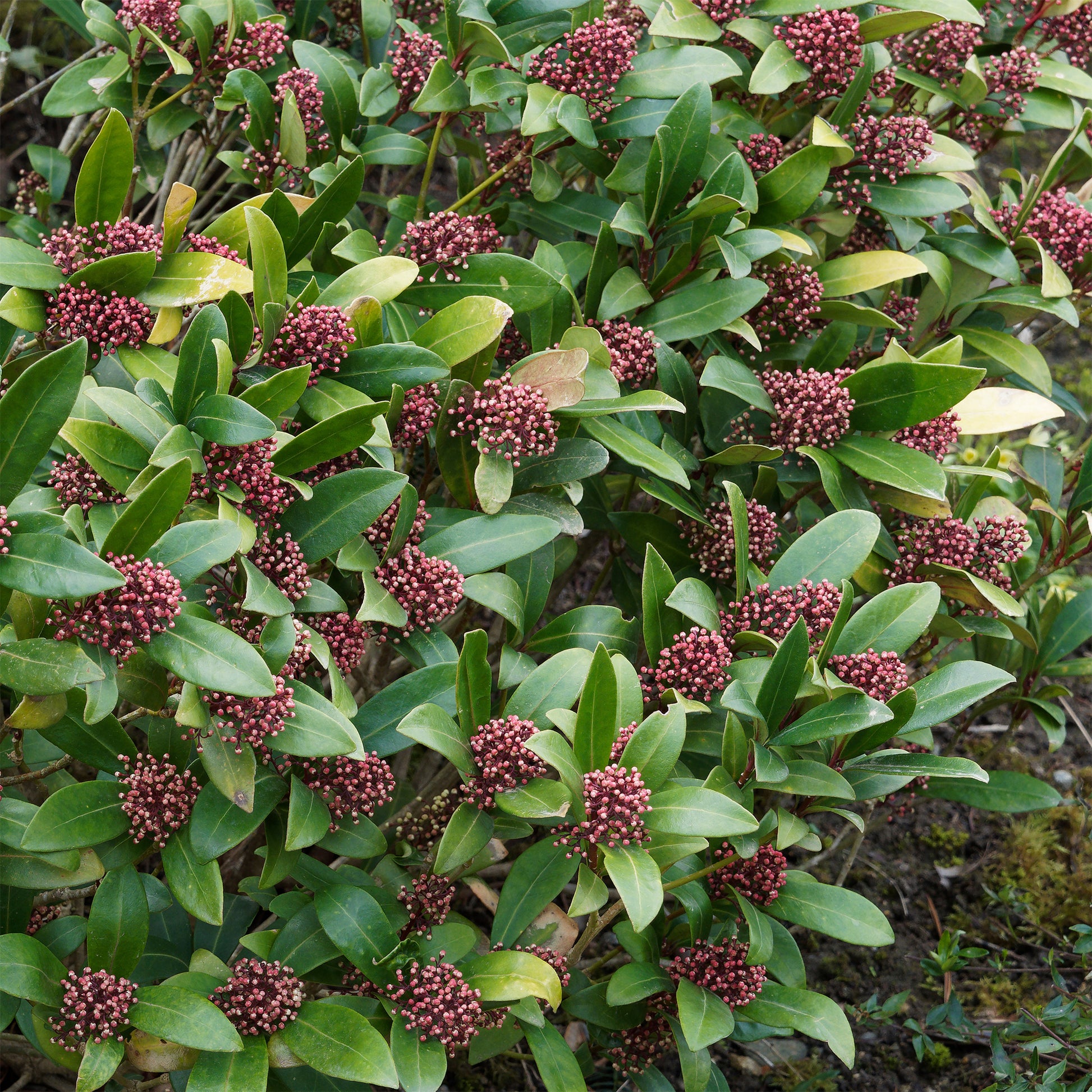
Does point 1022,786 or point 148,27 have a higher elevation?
point 148,27

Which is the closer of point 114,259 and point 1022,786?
point 114,259

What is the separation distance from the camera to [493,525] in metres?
2.13

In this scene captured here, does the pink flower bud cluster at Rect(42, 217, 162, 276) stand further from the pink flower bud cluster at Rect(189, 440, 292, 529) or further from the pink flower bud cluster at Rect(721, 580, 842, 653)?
the pink flower bud cluster at Rect(721, 580, 842, 653)

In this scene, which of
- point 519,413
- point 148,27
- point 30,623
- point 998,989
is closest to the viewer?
point 30,623

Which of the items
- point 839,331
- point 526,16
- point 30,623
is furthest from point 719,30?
point 30,623

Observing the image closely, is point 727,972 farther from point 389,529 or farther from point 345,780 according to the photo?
point 389,529

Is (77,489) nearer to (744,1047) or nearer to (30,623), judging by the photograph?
(30,623)

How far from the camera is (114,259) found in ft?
6.55

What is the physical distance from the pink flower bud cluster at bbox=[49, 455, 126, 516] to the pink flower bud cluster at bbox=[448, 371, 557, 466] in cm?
63

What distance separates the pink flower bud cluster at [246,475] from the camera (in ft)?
6.15

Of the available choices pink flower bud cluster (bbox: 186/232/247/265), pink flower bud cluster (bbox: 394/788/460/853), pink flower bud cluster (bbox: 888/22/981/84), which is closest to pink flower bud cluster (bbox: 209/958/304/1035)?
pink flower bud cluster (bbox: 394/788/460/853)

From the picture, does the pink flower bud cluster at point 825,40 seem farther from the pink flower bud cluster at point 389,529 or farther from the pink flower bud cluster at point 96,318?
the pink flower bud cluster at point 96,318

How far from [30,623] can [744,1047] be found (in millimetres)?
2227

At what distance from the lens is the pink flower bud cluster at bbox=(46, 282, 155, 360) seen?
2.04 metres
